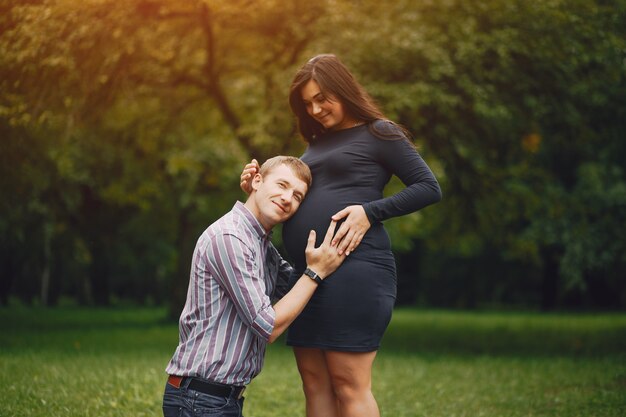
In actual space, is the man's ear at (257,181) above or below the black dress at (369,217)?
above

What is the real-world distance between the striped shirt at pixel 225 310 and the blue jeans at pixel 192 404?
0.23 ft

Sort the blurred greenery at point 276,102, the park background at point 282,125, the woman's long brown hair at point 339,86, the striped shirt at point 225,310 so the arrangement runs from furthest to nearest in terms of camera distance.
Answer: the blurred greenery at point 276,102 < the park background at point 282,125 < the woman's long brown hair at point 339,86 < the striped shirt at point 225,310

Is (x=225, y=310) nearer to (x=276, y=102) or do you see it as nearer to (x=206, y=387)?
(x=206, y=387)

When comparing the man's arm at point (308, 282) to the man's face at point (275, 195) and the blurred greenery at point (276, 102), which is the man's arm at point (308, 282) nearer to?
the man's face at point (275, 195)

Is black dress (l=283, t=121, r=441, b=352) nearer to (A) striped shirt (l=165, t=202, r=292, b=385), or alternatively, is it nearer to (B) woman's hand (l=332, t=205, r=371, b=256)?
(B) woman's hand (l=332, t=205, r=371, b=256)

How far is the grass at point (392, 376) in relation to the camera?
6.23 metres

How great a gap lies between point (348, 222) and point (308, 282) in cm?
32

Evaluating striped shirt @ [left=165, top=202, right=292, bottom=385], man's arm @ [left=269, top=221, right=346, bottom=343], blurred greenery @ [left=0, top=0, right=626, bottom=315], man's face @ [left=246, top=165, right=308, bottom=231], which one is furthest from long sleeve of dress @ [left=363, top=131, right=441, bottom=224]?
blurred greenery @ [left=0, top=0, right=626, bottom=315]

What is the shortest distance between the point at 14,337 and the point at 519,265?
2751 cm

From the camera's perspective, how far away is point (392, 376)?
29.8 ft

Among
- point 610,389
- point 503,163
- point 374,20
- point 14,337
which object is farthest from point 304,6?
point 610,389

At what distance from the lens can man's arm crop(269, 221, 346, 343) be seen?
3078 millimetres

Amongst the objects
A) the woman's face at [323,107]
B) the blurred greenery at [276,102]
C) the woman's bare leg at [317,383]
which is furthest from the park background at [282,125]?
the woman's face at [323,107]

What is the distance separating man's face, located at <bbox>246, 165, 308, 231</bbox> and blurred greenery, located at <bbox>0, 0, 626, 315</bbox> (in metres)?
4.18
